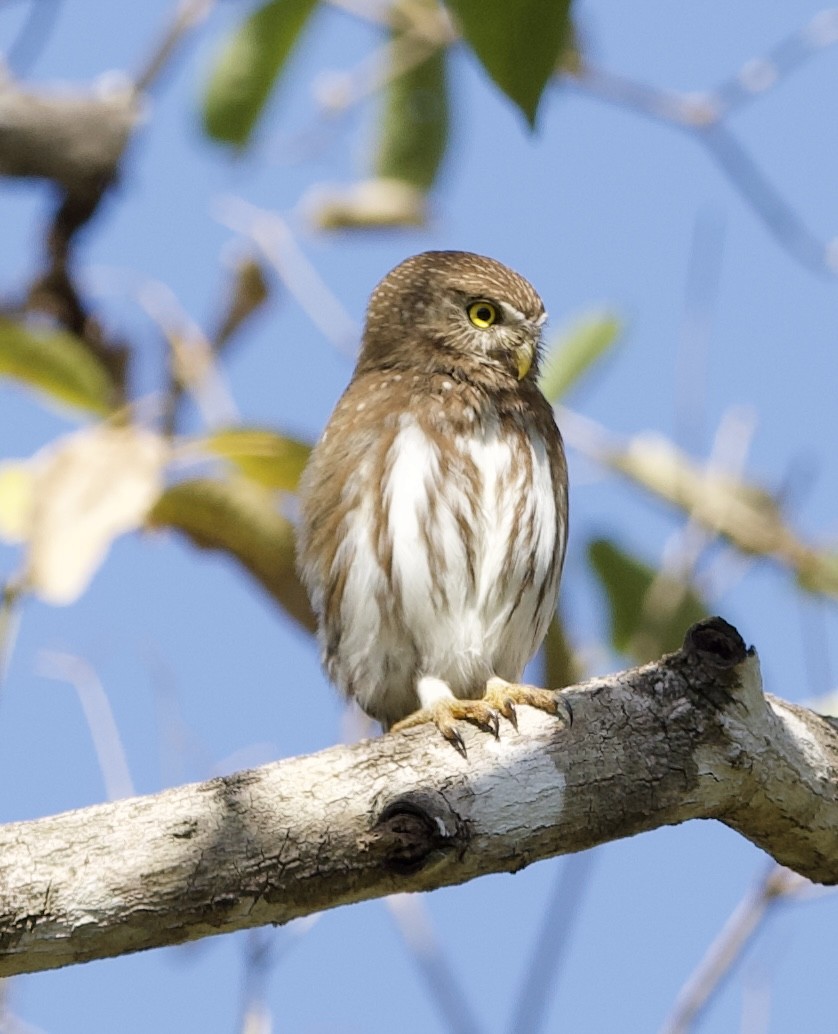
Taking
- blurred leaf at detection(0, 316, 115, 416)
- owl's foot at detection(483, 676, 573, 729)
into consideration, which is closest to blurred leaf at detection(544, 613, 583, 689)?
owl's foot at detection(483, 676, 573, 729)

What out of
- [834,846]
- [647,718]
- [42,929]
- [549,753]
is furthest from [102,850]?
[834,846]

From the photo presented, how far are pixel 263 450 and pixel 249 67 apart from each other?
50.2 inches

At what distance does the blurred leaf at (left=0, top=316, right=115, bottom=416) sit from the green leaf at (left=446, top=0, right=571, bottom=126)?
235 centimetres

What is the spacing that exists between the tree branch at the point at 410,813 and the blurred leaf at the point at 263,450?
109 centimetres

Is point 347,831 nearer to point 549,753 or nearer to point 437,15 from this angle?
point 549,753

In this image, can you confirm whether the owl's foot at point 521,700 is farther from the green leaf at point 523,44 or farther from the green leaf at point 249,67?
the green leaf at point 249,67

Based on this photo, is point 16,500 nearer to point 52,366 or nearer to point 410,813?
point 52,366

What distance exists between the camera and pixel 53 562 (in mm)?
3803

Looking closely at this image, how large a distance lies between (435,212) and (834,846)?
2.87 m

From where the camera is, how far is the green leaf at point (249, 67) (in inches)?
171

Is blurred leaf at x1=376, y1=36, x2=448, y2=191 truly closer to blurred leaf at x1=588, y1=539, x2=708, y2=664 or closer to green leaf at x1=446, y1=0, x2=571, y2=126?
blurred leaf at x1=588, y1=539, x2=708, y2=664

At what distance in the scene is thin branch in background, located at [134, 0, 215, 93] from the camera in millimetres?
5008

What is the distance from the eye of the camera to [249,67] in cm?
462

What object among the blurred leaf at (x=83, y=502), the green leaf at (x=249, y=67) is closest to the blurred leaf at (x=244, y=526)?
the blurred leaf at (x=83, y=502)
